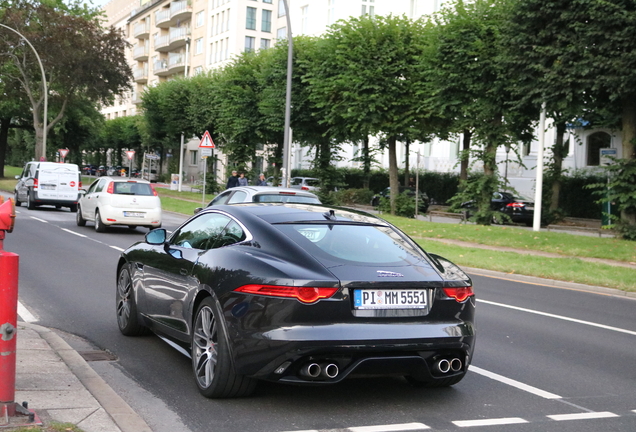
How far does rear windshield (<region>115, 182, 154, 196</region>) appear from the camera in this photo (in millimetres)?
21719

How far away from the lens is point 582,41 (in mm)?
22641

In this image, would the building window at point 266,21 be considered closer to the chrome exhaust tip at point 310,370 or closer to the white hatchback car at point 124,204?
the white hatchback car at point 124,204

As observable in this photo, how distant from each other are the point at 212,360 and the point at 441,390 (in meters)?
1.82

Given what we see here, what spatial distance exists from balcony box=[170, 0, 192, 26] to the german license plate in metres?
86.1

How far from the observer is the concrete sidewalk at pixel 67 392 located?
4680mm

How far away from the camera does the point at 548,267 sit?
16297mm

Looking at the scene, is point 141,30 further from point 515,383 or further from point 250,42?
point 515,383

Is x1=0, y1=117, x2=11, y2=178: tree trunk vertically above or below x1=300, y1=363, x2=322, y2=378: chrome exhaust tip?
above

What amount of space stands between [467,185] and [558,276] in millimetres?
14137

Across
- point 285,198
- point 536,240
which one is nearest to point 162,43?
point 536,240

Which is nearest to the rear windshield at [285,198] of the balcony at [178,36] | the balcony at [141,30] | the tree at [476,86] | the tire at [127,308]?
the tire at [127,308]

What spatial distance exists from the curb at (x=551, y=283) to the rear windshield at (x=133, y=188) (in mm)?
9786

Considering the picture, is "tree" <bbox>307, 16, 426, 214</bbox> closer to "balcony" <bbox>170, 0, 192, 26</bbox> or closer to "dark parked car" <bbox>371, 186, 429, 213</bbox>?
"dark parked car" <bbox>371, 186, 429, 213</bbox>

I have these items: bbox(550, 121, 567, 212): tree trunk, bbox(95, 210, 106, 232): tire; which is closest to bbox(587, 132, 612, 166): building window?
bbox(550, 121, 567, 212): tree trunk
